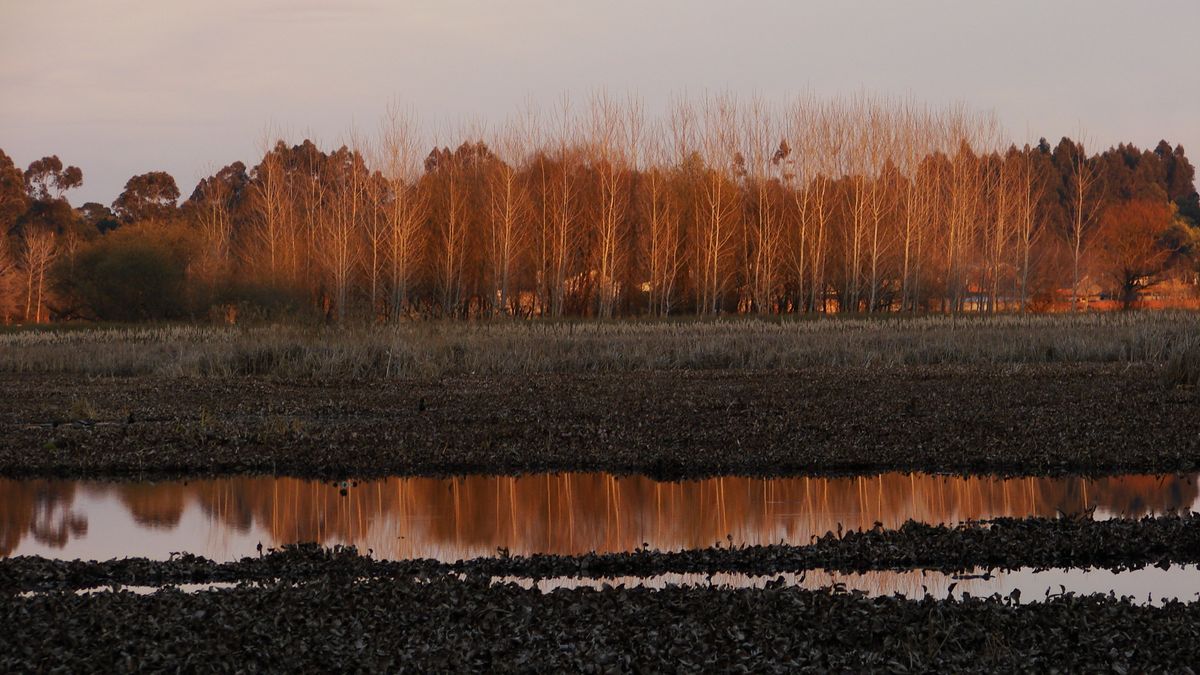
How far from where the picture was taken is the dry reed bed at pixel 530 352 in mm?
25359

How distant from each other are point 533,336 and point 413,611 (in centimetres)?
2560

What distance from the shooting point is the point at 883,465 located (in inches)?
551

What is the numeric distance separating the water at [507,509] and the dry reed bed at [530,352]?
11.3m

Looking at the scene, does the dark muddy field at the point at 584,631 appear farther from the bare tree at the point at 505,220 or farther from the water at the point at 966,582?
the bare tree at the point at 505,220

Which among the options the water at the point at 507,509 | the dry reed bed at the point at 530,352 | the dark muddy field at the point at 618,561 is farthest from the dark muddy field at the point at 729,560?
the dry reed bed at the point at 530,352

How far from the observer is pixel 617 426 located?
16.8m

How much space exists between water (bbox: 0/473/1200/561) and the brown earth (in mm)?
743

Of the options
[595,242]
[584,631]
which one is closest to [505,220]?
[595,242]

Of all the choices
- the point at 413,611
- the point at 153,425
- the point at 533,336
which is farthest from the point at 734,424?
the point at 533,336

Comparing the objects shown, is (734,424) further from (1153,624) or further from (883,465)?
(1153,624)

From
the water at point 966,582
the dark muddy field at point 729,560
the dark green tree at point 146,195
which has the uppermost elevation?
the dark green tree at point 146,195

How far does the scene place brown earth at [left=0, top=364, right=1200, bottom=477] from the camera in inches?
564

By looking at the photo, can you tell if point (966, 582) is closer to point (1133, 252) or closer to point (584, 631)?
point (584, 631)

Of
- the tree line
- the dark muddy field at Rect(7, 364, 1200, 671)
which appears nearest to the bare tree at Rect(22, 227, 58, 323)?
the tree line
